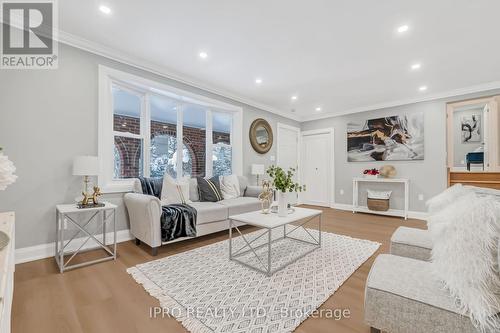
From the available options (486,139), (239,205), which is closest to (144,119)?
(239,205)

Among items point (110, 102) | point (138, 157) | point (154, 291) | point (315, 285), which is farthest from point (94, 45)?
point (315, 285)

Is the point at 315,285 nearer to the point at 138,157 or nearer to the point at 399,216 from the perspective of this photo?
the point at 138,157

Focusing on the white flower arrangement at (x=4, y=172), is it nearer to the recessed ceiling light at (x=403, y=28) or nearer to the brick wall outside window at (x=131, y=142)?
the brick wall outside window at (x=131, y=142)

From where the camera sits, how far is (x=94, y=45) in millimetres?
2859

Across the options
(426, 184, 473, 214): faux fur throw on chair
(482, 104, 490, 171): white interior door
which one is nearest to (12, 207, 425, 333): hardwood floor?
(426, 184, 473, 214): faux fur throw on chair

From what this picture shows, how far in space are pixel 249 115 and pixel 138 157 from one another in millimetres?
2552

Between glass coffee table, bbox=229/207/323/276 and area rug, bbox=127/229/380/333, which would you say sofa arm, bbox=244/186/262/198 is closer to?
glass coffee table, bbox=229/207/323/276

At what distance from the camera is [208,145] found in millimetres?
4508

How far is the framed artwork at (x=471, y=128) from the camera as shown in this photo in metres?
4.07

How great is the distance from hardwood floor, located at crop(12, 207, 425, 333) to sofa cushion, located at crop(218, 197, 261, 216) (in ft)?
3.48

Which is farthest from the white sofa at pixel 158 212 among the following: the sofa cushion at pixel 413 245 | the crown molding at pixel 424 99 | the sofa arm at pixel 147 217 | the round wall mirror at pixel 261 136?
the crown molding at pixel 424 99

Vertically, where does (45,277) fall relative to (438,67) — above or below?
below

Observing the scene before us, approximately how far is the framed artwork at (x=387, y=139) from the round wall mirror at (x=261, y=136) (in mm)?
2006

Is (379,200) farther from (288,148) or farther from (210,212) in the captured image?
(210,212)
